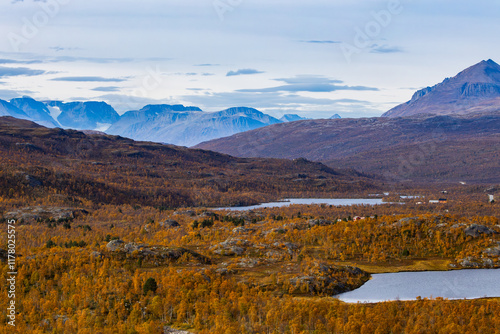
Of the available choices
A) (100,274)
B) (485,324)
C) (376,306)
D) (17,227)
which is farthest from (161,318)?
(17,227)

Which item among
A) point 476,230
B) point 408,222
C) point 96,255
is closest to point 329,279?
point 408,222

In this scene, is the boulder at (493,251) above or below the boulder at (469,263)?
above

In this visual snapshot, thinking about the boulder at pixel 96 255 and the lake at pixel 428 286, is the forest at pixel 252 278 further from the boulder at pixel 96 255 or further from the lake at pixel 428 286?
the lake at pixel 428 286

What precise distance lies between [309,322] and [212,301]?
1857 cm

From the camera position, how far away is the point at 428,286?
11575 centimetres

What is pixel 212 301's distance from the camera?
97.9m

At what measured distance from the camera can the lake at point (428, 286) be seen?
108312 millimetres

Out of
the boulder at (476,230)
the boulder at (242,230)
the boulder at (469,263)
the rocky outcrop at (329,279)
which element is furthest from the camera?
the boulder at (242,230)

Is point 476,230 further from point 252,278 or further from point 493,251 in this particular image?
point 252,278

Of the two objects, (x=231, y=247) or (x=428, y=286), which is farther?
(x=231, y=247)

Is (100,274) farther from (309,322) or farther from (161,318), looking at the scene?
(309,322)

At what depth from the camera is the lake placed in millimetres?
108312

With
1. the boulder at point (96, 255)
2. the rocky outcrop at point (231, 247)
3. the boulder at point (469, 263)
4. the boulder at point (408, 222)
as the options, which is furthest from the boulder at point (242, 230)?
the boulder at point (469, 263)

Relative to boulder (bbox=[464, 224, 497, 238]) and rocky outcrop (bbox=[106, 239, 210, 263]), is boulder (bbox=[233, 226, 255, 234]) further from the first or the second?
boulder (bbox=[464, 224, 497, 238])
